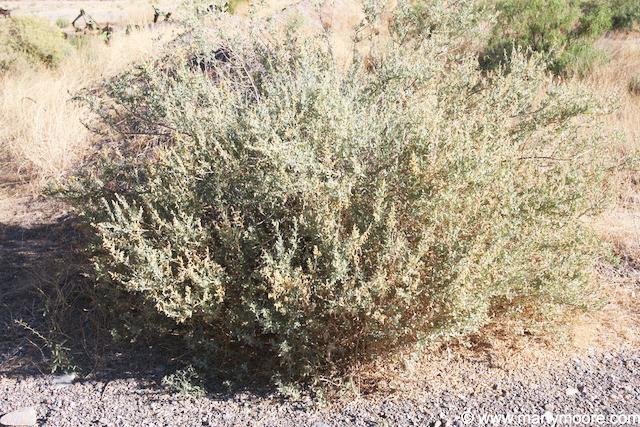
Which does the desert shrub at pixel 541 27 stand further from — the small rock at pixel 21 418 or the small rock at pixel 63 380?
the small rock at pixel 21 418

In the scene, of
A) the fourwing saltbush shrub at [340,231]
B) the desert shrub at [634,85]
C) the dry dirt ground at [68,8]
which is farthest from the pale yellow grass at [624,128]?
the dry dirt ground at [68,8]

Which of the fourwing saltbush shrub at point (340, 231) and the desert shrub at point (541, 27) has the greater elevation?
the fourwing saltbush shrub at point (340, 231)

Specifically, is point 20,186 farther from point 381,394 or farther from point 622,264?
point 622,264

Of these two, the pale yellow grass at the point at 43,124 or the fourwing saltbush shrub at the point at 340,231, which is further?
the pale yellow grass at the point at 43,124

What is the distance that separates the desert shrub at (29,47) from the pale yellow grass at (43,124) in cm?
71

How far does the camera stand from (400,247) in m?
2.99

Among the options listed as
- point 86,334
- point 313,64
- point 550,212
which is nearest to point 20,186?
point 86,334

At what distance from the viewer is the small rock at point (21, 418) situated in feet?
10.4

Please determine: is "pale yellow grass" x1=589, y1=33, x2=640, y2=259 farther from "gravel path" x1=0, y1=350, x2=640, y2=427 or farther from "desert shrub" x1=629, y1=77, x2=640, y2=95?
"gravel path" x1=0, y1=350, x2=640, y2=427

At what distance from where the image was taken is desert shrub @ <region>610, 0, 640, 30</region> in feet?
33.8

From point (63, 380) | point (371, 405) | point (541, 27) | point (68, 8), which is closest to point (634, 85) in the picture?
point (541, 27)

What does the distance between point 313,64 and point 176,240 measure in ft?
5.91

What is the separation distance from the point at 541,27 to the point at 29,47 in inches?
319

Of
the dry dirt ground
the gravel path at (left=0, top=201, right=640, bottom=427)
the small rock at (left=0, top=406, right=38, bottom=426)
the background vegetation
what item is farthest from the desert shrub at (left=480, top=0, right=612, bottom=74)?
the dry dirt ground
